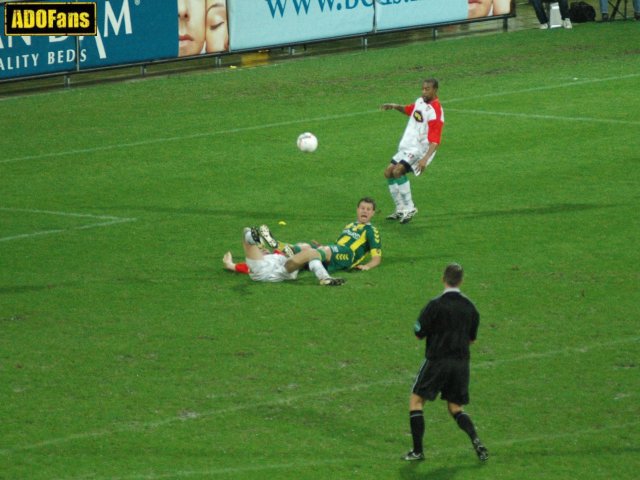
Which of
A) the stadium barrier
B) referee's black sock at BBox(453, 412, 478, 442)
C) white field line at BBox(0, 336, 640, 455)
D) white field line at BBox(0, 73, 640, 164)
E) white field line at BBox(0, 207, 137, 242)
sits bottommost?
white field line at BBox(0, 336, 640, 455)

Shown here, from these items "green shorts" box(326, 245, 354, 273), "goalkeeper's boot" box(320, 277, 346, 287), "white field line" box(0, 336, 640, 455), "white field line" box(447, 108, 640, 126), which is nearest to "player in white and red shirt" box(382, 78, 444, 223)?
"green shorts" box(326, 245, 354, 273)

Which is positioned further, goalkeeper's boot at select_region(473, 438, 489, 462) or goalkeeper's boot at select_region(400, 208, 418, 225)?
goalkeeper's boot at select_region(400, 208, 418, 225)

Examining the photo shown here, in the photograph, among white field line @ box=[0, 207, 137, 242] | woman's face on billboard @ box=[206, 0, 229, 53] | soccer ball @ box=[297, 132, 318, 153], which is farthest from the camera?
woman's face on billboard @ box=[206, 0, 229, 53]

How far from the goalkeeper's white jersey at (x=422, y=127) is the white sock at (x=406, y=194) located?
21.7 inches

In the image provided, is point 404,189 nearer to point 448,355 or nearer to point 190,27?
point 448,355

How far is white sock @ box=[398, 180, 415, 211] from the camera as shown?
19203 millimetres

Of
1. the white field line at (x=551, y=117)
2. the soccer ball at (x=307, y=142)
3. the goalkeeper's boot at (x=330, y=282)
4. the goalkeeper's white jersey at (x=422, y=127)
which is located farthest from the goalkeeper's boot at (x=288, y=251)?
the white field line at (x=551, y=117)

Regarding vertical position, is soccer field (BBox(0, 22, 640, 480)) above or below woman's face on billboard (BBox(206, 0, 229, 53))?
below

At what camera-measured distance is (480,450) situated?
10.9 meters

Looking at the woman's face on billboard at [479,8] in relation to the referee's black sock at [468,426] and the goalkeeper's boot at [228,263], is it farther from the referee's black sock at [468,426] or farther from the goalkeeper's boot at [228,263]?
the referee's black sock at [468,426]

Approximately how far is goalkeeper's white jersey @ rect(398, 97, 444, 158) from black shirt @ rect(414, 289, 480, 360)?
→ 8.63 m

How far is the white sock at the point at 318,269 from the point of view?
53.1 ft

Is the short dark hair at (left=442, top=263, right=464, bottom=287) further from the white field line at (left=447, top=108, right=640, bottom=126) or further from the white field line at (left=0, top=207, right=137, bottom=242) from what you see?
the white field line at (left=447, top=108, right=640, bottom=126)

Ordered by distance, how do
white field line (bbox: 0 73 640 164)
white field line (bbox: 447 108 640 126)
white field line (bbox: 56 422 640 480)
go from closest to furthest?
white field line (bbox: 56 422 640 480)
white field line (bbox: 0 73 640 164)
white field line (bbox: 447 108 640 126)
